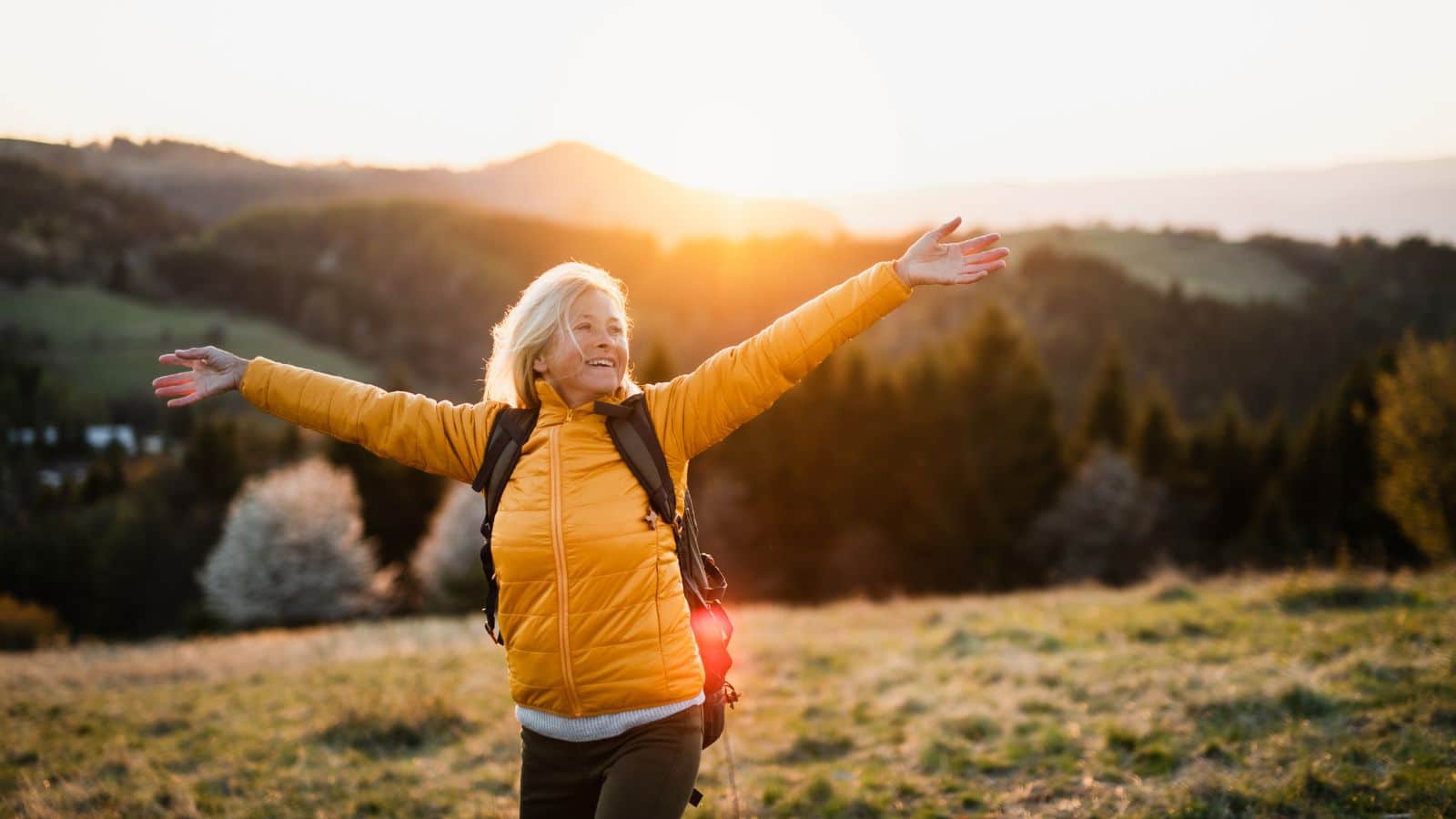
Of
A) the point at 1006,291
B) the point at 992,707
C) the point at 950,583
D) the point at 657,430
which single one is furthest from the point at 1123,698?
the point at 1006,291

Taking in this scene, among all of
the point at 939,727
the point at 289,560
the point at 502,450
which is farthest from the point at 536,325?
the point at 289,560

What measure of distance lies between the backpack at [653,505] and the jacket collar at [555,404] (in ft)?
0.14

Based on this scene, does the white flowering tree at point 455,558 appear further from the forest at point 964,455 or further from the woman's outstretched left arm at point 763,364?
the woman's outstretched left arm at point 763,364

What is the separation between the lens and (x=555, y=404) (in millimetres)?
3311

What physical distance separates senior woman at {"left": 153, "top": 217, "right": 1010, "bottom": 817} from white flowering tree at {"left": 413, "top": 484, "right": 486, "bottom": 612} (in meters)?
34.3

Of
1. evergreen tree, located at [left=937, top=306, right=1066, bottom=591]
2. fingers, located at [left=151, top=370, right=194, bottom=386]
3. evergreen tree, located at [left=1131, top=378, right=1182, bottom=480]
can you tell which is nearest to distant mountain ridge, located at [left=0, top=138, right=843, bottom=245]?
evergreen tree, located at [left=937, top=306, right=1066, bottom=591]

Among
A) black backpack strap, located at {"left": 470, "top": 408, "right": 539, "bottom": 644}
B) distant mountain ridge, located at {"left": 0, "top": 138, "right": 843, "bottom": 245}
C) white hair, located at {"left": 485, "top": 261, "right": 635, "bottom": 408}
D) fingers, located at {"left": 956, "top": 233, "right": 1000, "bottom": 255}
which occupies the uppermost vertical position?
distant mountain ridge, located at {"left": 0, "top": 138, "right": 843, "bottom": 245}

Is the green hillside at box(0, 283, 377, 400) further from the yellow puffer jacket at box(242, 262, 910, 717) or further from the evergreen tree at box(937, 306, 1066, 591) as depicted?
the yellow puffer jacket at box(242, 262, 910, 717)

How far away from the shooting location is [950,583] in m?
39.3

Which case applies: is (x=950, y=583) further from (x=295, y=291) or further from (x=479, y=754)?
(x=295, y=291)

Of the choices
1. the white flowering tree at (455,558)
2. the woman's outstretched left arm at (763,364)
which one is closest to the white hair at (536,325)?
the woman's outstretched left arm at (763,364)

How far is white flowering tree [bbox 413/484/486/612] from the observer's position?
120 ft

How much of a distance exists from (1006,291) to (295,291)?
9244 cm

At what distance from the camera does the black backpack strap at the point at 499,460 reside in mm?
3252
